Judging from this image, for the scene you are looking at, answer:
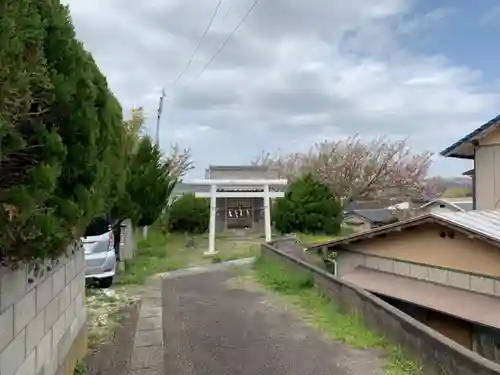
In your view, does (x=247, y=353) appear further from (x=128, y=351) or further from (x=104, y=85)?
(x=104, y=85)

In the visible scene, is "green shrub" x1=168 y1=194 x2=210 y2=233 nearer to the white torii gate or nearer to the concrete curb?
the white torii gate

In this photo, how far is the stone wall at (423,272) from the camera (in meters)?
8.12

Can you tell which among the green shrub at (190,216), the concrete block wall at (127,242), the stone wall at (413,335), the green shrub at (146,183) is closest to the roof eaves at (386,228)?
the stone wall at (413,335)

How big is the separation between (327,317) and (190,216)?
17.9m

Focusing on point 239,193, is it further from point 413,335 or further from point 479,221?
point 413,335

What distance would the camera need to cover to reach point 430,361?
4730 mm

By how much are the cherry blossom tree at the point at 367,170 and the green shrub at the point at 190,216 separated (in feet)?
31.9

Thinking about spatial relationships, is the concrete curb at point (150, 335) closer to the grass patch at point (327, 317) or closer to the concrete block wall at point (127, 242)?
the concrete block wall at point (127, 242)

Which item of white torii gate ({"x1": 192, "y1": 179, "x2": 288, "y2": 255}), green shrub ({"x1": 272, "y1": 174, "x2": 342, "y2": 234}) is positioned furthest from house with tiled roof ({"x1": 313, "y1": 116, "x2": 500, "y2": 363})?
green shrub ({"x1": 272, "y1": 174, "x2": 342, "y2": 234})

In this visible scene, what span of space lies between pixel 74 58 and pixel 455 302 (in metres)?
7.10

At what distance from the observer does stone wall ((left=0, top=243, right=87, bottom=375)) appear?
2.90m

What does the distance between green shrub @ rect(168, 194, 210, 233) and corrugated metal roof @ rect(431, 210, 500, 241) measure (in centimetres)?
1654

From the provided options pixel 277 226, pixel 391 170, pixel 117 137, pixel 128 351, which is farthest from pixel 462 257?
pixel 391 170

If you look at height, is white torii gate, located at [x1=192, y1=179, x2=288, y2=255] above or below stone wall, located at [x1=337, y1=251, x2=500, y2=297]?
above
